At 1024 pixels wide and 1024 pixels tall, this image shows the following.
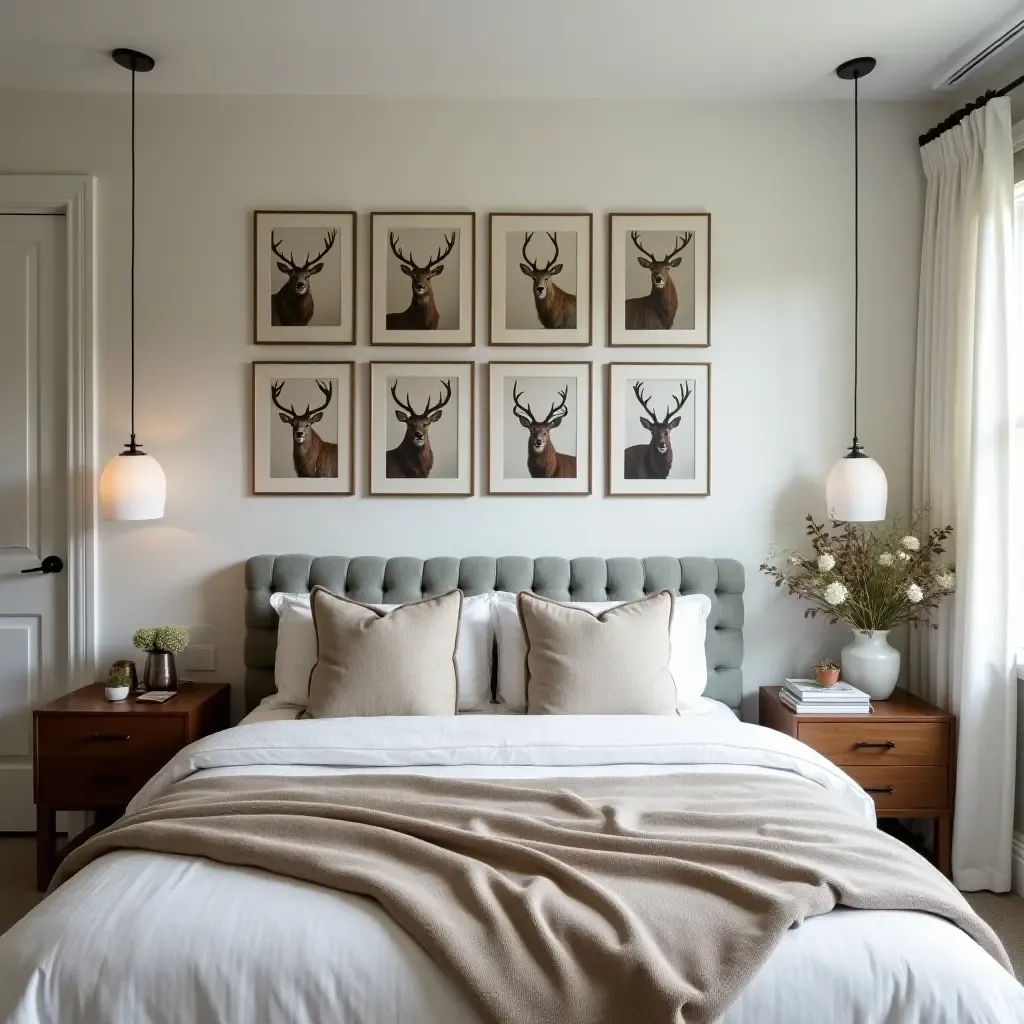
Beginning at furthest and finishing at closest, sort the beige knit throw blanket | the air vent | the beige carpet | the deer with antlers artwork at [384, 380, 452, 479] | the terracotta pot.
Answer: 1. the deer with antlers artwork at [384, 380, 452, 479]
2. the terracotta pot
3. the air vent
4. the beige carpet
5. the beige knit throw blanket

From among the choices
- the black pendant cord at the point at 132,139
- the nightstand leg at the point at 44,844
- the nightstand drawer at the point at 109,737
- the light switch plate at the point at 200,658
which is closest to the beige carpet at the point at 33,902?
the nightstand leg at the point at 44,844

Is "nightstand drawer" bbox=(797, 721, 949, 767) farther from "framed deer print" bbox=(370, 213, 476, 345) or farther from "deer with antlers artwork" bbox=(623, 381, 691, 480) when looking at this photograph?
"framed deer print" bbox=(370, 213, 476, 345)

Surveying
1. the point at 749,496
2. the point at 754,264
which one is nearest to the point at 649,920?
the point at 749,496

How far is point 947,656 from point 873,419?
0.97m

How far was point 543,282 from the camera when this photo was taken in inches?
138

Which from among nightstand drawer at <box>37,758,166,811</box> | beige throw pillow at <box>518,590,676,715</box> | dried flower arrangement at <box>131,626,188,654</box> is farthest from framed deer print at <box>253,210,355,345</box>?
nightstand drawer at <box>37,758,166,811</box>

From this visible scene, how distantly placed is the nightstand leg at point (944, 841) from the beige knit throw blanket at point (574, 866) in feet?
3.85

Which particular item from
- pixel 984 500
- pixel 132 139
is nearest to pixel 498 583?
pixel 984 500

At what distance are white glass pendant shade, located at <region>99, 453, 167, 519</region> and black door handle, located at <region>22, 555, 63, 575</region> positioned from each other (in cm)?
42

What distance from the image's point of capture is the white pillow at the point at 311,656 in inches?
121

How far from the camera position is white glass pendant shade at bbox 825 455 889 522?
3248mm

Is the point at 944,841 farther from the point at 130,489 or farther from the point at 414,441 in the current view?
the point at 130,489

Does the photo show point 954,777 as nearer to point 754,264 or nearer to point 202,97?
point 754,264

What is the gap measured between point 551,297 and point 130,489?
1.76 meters
